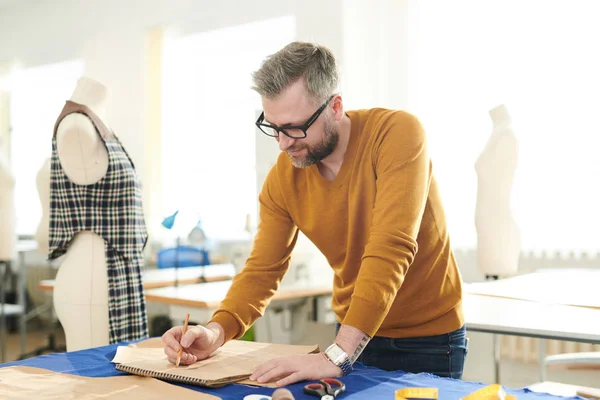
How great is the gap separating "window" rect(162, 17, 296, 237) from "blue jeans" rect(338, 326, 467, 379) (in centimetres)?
400

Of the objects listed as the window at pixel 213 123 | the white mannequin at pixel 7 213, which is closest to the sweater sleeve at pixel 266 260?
the white mannequin at pixel 7 213

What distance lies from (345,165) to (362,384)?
564 mm

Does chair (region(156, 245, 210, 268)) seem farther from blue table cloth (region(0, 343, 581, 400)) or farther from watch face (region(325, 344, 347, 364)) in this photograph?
watch face (region(325, 344, 347, 364))

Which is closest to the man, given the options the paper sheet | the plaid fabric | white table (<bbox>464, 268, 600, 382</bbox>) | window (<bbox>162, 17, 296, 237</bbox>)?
the paper sheet

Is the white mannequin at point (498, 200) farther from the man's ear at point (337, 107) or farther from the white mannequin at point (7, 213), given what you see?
the white mannequin at point (7, 213)

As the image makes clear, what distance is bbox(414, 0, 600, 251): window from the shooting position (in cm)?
386

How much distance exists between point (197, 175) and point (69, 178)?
354 cm

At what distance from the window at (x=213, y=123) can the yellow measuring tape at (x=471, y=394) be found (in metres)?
4.47

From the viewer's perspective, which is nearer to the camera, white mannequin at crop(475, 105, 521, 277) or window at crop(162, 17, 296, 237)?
A: white mannequin at crop(475, 105, 521, 277)

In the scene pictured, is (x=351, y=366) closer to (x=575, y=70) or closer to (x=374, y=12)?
(x=575, y=70)

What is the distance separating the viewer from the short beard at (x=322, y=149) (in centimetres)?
154

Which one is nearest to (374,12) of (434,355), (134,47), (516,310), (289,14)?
(289,14)

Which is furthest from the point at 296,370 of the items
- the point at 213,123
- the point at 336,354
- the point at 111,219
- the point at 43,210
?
the point at 213,123

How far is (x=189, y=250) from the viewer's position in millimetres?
4895
